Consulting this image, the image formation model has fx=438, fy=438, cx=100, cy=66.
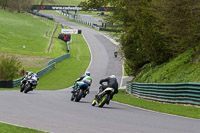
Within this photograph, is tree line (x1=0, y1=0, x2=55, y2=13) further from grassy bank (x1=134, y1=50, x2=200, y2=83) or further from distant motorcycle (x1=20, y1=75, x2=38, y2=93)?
distant motorcycle (x1=20, y1=75, x2=38, y2=93)

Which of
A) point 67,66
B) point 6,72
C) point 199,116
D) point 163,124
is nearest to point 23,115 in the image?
point 163,124

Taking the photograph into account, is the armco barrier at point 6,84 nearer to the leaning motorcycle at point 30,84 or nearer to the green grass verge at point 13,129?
the leaning motorcycle at point 30,84

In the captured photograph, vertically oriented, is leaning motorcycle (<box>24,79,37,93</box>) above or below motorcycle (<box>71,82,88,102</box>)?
below

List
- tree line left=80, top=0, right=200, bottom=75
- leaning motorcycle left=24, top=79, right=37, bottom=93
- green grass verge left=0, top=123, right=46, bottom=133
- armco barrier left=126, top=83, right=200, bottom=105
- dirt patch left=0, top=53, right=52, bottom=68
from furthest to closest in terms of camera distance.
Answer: dirt patch left=0, top=53, right=52, bottom=68 → leaning motorcycle left=24, top=79, right=37, bottom=93 → tree line left=80, top=0, right=200, bottom=75 → armco barrier left=126, top=83, right=200, bottom=105 → green grass verge left=0, top=123, right=46, bottom=133

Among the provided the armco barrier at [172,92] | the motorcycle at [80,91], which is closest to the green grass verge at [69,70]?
the armco barrier at [172,92]

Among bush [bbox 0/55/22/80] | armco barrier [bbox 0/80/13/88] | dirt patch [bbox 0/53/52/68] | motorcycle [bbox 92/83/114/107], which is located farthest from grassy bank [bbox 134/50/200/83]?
dirt patch [bbox 0/53/52/68]

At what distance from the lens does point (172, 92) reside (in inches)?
814

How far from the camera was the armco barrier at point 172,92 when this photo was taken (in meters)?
18.3

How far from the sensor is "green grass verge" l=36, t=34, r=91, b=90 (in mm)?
47031

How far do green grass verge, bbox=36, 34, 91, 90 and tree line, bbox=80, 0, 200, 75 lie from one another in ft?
33.7

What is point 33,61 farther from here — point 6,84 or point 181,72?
point 181,72

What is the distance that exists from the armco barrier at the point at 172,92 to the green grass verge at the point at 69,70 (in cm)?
1864

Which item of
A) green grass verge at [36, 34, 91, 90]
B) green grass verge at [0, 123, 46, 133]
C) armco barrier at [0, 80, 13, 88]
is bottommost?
green grass verge at [36, 34, 91, 90]

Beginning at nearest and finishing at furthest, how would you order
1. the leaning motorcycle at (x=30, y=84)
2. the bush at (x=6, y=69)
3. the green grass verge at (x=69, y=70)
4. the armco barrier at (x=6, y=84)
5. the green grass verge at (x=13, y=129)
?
the green grass verge at (x=13, y=129), the leaning motorcycle at (x=30, y=84), the armco barrier at (x=6, y=84), the bush at (x=6, y=69), the green grass verge at (x=69, y=70)
